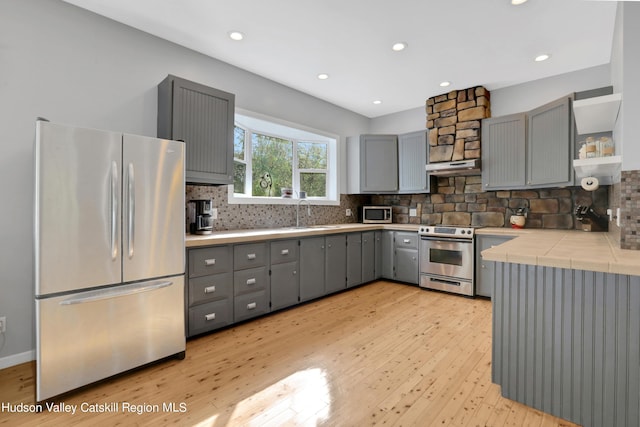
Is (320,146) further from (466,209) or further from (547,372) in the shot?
(547,372)

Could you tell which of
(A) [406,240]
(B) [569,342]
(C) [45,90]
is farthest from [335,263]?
(C) [45,90]

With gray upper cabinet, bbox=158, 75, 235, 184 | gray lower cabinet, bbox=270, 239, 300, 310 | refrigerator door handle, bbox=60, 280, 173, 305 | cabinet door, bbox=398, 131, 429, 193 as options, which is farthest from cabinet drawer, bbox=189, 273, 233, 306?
cabinet door, bbox=398, 131, 429, 193

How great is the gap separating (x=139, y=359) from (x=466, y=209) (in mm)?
4381

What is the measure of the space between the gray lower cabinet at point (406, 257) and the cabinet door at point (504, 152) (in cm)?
124

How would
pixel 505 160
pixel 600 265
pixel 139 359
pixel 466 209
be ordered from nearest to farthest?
1. pixel 600 265
2. pixel 139 359
3. pixel 505 160
4. pixel 466 209

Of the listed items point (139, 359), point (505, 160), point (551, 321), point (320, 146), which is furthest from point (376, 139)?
point (139, 359)

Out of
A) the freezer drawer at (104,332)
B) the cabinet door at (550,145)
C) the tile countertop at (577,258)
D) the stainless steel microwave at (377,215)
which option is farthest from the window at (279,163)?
the tile countertop at (577,258)

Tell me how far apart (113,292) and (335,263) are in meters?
2.56

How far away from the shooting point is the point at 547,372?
5.52 feet

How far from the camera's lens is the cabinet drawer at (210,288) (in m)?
2.63

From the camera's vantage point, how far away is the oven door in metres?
3.95

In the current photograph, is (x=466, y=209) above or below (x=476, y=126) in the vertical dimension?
below

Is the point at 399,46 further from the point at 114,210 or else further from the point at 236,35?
the point at 114,210

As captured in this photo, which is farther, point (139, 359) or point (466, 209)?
point (466, 209)
